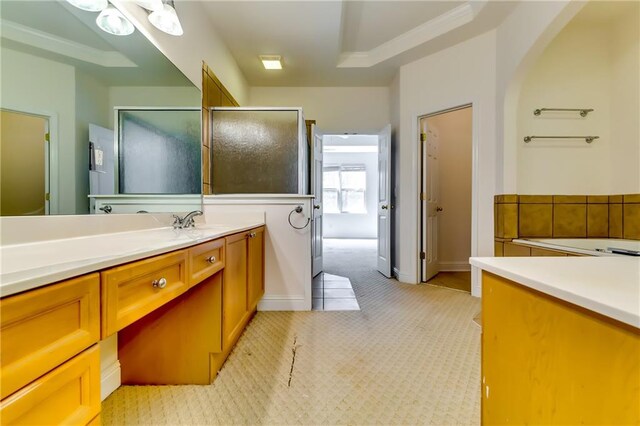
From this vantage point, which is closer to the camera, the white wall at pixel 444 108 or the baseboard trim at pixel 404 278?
the white wall at pixel 444 108

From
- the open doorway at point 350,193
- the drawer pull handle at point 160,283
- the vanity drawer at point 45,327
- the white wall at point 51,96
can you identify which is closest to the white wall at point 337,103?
the white wall at point 51,96

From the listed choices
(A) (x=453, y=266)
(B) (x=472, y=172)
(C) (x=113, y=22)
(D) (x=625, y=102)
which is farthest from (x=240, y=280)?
(D) (x=625, y=102)

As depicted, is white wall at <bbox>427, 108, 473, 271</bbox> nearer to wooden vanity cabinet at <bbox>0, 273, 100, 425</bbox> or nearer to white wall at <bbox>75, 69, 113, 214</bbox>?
white wall at <bbox>75, 69, 113, 214</bbox>

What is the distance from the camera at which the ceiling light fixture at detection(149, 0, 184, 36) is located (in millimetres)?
1435

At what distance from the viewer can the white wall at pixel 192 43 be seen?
1408 mm

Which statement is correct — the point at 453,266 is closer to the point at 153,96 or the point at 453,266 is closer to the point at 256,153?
the point at 256,153

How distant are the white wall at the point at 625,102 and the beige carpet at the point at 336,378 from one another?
1.77 m

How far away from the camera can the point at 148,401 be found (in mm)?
1184

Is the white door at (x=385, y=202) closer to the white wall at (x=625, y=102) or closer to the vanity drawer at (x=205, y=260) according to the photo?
the white wall at (x=625, y=102)

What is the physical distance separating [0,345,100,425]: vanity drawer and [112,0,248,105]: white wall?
1507 millimetres

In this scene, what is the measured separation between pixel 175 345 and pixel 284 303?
101 centimetres

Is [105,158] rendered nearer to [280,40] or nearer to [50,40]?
[50,40]

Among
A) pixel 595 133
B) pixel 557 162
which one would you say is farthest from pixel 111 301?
pixel 595 133

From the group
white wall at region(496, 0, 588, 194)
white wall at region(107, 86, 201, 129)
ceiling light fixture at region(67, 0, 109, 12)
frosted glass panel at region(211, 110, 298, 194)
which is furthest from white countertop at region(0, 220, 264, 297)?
white wall at region(496, 0, 588, 194)
